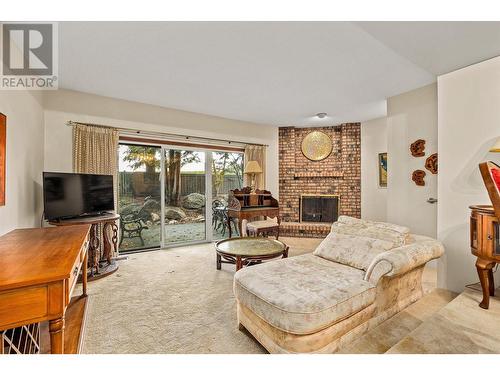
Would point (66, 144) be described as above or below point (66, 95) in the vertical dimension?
below

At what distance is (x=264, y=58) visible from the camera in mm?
2463

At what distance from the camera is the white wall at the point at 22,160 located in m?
2.09

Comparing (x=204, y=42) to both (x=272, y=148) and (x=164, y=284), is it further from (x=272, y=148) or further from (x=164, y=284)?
(x=272, y=148)

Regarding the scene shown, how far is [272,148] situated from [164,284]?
370 centimetres

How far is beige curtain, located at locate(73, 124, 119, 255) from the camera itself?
3373mm

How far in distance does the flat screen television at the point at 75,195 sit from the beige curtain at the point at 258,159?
260 cm

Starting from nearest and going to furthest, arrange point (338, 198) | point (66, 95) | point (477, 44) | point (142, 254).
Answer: point (477, 44), point (66, 95), point (142, 254), point (338, 198)

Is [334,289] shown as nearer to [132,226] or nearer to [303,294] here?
[303,294]

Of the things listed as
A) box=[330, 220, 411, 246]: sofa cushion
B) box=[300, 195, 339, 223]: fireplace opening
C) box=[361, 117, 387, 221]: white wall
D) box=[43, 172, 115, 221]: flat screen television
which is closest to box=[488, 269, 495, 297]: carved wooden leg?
box=[330, 220, 411, 246]: sofa cushion

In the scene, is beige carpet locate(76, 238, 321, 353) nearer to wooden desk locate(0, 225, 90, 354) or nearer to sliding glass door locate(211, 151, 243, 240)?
wooden desk locate(0, 225, 90, 354)

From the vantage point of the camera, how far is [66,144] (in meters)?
3.36
